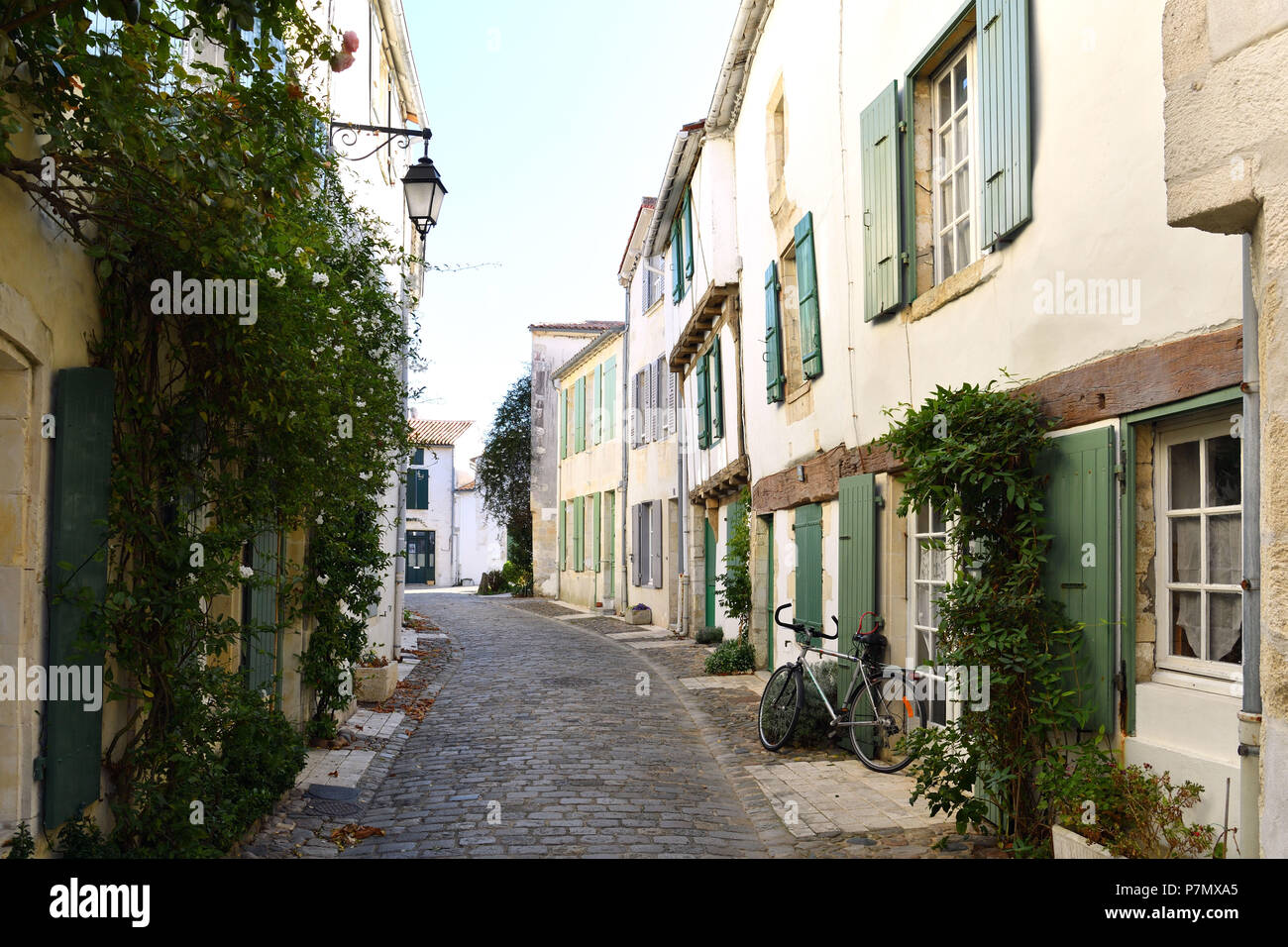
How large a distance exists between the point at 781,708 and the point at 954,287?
349 centimetres

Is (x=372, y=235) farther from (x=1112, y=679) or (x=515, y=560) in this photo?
(x=515, y=560)

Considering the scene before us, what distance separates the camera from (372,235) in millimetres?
7957

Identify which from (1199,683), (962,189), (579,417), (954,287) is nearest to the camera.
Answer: (1199,683)

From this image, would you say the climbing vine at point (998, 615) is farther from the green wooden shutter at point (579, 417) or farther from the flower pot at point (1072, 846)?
the green wooden shutter at point (579, 417)

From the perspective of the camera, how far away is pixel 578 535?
1037 inches

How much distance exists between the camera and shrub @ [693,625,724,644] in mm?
15883

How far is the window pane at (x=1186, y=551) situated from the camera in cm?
441

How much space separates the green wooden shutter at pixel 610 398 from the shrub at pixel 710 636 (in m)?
7.89

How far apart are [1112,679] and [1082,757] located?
1.22 ft

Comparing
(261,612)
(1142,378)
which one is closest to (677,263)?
(261,612)

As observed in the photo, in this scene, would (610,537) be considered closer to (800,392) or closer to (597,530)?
(597,530)

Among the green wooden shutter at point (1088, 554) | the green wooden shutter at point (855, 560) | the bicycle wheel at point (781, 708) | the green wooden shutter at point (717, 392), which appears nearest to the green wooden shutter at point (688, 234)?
the green wooden shutter at point (717, 392)

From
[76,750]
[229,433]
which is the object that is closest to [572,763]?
[229,433]

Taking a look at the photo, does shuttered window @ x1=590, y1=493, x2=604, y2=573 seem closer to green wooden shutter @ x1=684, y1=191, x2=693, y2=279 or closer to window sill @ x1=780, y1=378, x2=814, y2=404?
green wooden shutter @ x1=684, y1=191, x2=693, y2=279
